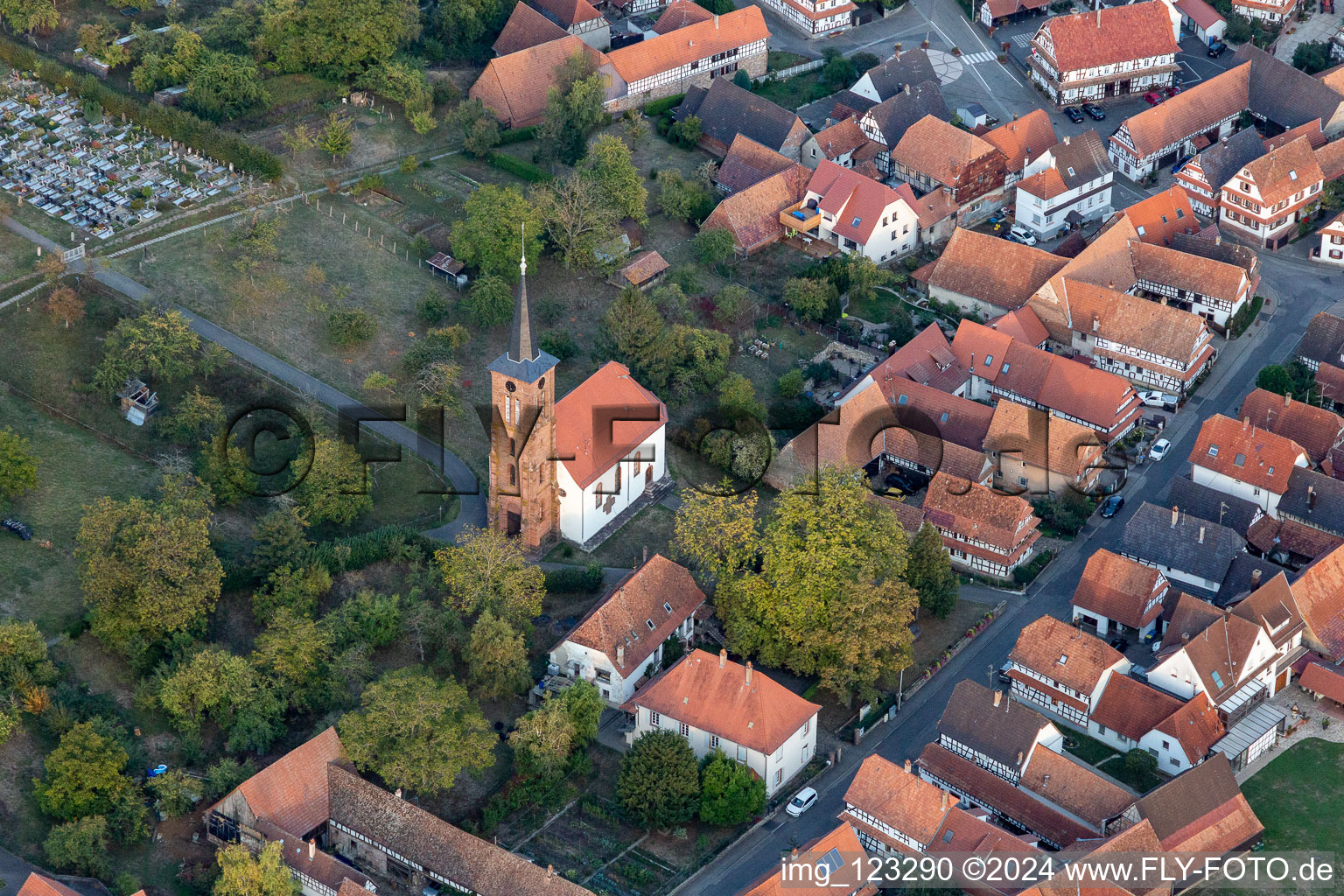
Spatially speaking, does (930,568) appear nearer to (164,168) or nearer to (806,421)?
(806,421)

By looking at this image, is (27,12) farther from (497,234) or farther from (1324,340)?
(1324,340)

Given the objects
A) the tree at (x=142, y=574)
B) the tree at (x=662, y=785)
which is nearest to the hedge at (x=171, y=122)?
the tree at (x=142, y=574)

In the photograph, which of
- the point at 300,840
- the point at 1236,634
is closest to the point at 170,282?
the point at 300,840

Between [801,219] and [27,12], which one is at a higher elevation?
[27,12]

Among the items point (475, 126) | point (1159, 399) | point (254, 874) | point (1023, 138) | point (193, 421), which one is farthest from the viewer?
point (1023, 138)

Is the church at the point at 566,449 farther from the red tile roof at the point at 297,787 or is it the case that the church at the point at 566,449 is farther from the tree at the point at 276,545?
the red tile roof at the point at 297,787

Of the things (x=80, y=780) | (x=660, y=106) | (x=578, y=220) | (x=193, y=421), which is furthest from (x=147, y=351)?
(x=660, y=106)
